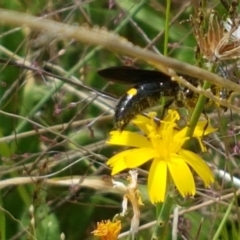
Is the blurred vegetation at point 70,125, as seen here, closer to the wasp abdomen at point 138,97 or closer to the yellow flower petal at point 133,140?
the wasp abdomen at point 138,97

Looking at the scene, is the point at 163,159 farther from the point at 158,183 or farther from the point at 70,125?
the point at 70,125

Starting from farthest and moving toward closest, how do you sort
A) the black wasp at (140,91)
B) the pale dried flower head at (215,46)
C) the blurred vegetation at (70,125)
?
the blurred vegetation at (70,125) → the black wasp at (140,91) → the pale dried flower head at (215,46)

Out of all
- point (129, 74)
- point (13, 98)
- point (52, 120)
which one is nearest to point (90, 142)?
point (52, 120)

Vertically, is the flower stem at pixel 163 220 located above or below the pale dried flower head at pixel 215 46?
below

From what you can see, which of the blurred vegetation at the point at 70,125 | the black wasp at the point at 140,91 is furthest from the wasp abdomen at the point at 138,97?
the blurred vegetation at the point at 70,125

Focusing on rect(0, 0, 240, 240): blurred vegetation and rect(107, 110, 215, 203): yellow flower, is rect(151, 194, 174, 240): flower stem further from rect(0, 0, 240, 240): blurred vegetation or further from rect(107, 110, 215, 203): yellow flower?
rect(0, 0, 240, 240): blurred vegetation

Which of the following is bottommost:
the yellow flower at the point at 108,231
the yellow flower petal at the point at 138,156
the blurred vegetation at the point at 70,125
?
the blurred vegetation at the point at 70,125
